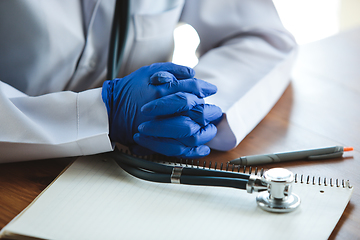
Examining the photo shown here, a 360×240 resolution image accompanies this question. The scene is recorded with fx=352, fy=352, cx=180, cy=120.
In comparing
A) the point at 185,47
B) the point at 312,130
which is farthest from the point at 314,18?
the point at 312,130

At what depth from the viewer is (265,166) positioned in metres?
0.59

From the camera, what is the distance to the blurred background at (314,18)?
2193 mm

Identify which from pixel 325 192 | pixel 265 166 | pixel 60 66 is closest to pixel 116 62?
pixel 60 66

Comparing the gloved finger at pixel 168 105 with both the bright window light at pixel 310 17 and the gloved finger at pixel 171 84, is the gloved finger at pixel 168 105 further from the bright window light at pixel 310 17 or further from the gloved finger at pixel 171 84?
the bright window light at pixel 310 17

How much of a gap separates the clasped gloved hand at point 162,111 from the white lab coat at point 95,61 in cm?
4

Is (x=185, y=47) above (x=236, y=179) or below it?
below

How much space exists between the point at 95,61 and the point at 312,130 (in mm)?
523

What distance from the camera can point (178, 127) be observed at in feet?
1.87

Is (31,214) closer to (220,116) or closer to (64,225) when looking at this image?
(64,225)

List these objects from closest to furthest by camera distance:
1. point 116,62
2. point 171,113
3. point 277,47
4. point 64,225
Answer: point 64,225
point 171,113
point 116,62
point 277,47

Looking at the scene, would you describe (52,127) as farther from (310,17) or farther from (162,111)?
(310,17)

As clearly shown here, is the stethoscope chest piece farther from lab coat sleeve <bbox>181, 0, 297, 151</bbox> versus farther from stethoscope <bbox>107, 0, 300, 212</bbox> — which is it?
lab coat sleeve <bbox>181, 0, 297, 151</bbox>

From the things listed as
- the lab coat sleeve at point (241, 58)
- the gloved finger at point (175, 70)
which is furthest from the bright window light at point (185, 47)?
the gloved finger at point (175, 70)

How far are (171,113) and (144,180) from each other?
4.6 inches
